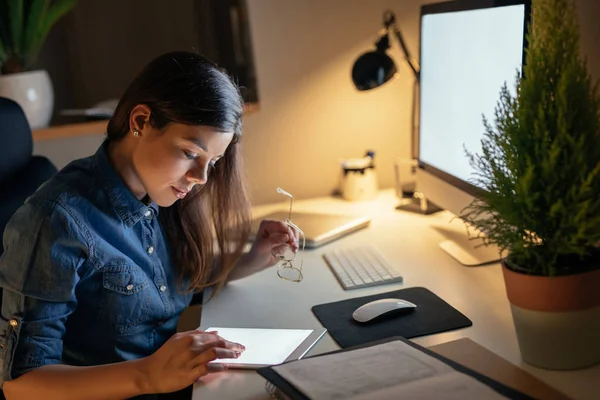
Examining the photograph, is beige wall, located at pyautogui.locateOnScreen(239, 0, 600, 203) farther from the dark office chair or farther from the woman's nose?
the woman's nose

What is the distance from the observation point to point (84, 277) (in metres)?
1.08

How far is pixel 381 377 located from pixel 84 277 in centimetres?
51

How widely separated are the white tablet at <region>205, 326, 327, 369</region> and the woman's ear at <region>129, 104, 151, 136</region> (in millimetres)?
364

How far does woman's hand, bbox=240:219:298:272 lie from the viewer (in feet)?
4.58

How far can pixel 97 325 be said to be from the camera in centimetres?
112

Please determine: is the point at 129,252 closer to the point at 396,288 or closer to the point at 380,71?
the point at 396,288

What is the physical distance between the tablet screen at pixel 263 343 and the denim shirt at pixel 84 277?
5.6 inches

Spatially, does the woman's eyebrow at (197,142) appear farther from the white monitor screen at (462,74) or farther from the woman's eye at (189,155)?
the white monitor screen at (462,74)

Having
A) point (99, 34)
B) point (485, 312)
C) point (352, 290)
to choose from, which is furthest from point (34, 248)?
point (99, 34)

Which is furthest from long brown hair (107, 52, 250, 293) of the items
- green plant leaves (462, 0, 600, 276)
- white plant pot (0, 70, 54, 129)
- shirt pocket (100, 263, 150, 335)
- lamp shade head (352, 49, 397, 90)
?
white plant pot (0, 70, 54, 129)

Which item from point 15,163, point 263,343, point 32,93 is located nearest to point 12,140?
point 15,163

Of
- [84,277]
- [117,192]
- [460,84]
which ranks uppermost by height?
[460,84]

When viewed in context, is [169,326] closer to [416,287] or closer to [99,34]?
[416,287]

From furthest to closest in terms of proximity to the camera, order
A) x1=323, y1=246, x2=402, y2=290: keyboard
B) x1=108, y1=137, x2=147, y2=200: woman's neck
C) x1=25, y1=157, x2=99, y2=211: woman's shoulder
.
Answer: x1=323, y1=246, x2=402, y2=290: keyboard
x1=108, y1=137, x2=147, y2=200: woman's neck
x1=25, y1=157, x2=99, y2=211: woman's shoulder
